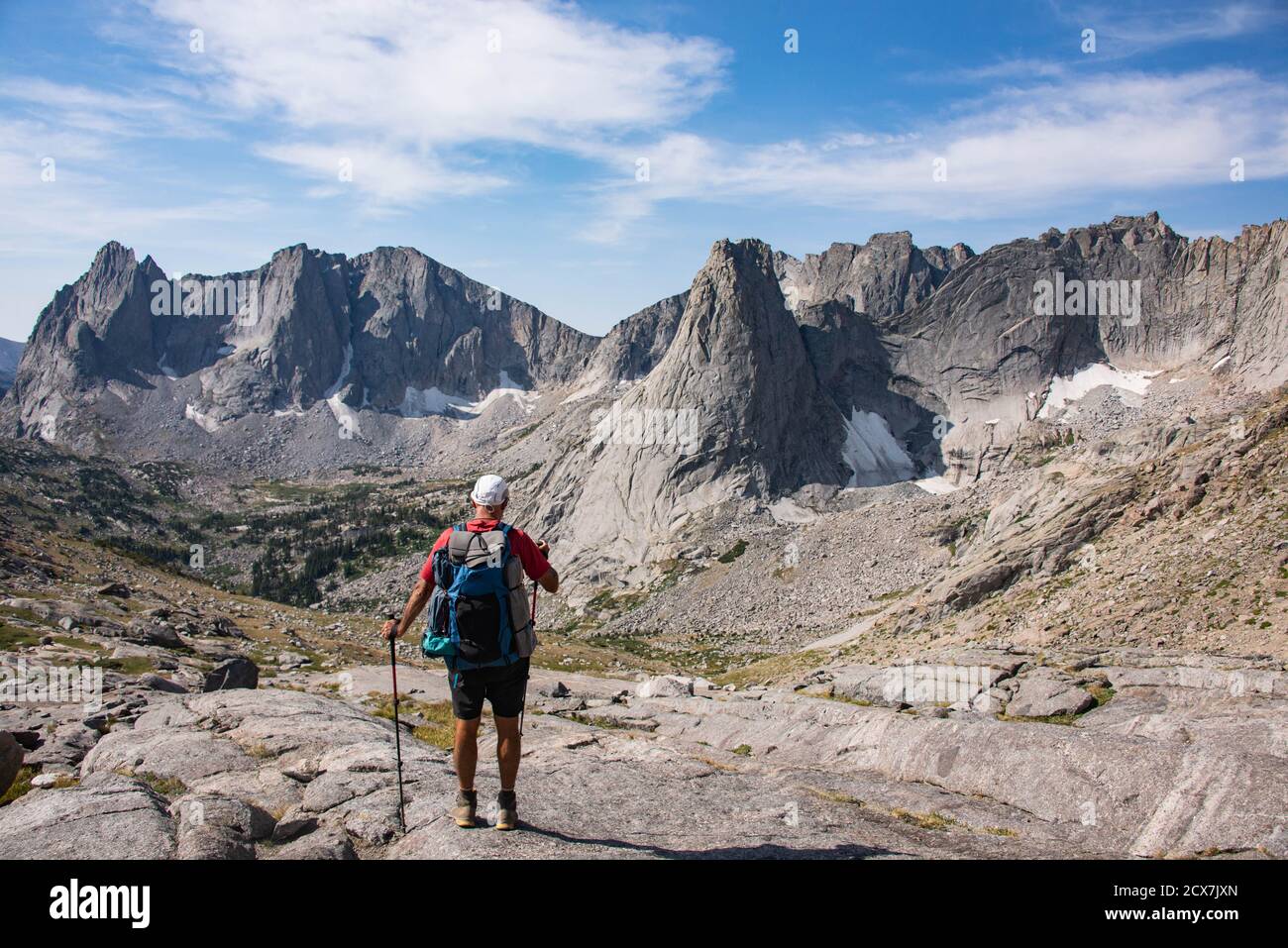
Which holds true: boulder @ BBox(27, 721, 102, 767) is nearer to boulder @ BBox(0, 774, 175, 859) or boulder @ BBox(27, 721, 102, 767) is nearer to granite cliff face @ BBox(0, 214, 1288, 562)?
boulder @ BBox(0, 774, 175, 859)

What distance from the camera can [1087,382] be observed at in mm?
168625

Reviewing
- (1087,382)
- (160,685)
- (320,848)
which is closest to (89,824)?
(320,848)

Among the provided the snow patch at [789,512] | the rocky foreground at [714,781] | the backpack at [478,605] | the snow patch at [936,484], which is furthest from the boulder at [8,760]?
the snow patch at [936,484]

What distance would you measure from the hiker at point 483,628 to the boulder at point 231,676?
65.6ft

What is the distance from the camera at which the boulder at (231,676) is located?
85.7ft

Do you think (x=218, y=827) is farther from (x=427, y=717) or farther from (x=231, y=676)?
(x=231, y=676)

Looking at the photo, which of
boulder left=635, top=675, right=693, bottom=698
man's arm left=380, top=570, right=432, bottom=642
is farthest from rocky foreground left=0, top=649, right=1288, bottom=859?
boulder left=635, top=675, right=693, bottom=698

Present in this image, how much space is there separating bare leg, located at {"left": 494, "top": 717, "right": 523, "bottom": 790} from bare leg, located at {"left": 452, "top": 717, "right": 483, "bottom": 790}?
1.02ft

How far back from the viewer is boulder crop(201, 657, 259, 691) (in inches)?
1029

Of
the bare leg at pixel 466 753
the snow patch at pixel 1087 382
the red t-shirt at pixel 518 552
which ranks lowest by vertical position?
the bare leg at pixel 466 753

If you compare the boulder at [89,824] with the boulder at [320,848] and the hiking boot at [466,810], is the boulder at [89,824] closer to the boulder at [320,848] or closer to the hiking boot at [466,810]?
the boulder at [320,848]

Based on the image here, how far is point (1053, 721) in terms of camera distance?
19969mm
